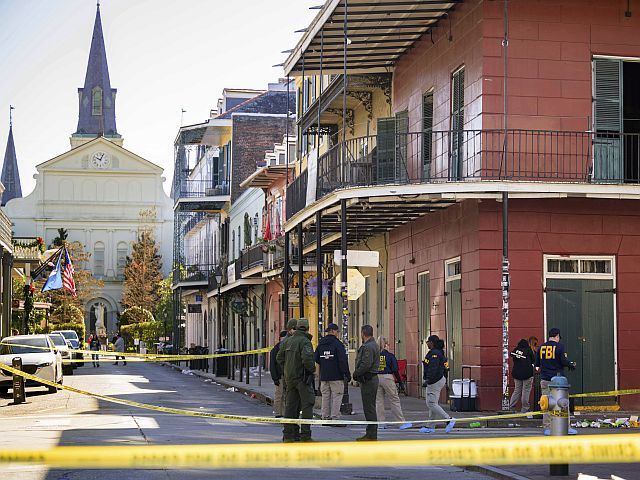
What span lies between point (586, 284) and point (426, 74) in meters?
6.33

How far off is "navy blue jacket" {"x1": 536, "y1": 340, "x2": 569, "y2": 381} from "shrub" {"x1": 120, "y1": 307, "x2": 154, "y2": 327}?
6984 centimetres

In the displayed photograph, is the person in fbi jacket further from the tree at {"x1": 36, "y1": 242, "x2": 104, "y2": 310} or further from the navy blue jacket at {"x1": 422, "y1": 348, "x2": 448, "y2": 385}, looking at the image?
the tree at {"x1": 36, "y1": 242, "x2": 104, "y2": 310}

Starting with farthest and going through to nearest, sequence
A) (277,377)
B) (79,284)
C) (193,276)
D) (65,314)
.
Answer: (79,284) → (65,314) → (193,276) → (277,377)

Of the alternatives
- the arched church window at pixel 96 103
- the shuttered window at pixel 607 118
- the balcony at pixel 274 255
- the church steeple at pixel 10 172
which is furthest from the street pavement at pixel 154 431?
the church steeple at pixel 10 172

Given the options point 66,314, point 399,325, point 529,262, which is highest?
point 529,262

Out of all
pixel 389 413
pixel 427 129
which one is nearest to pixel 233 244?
pixel 427 129

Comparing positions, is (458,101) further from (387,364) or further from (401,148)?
(387,364)

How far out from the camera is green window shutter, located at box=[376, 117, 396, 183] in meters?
24.7

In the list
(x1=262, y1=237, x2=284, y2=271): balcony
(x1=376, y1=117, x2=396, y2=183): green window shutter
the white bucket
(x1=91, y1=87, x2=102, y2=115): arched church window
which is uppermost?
(x1=91, y1=87, x2=102, y2=115): arched church window

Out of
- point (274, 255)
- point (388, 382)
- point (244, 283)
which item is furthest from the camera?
point (244, 283)

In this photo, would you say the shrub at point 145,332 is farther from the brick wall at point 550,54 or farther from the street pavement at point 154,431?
the brick wall at point 550,54

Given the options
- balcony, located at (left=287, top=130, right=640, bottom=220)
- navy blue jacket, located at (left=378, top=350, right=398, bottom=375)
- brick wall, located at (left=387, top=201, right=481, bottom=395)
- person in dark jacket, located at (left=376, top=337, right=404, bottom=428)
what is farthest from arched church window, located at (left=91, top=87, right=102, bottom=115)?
navy blue jacket, located at (left=378, top=350, right=398, bottom=375)

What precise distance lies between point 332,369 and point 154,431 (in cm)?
302

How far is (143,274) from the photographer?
9412 centimetres
